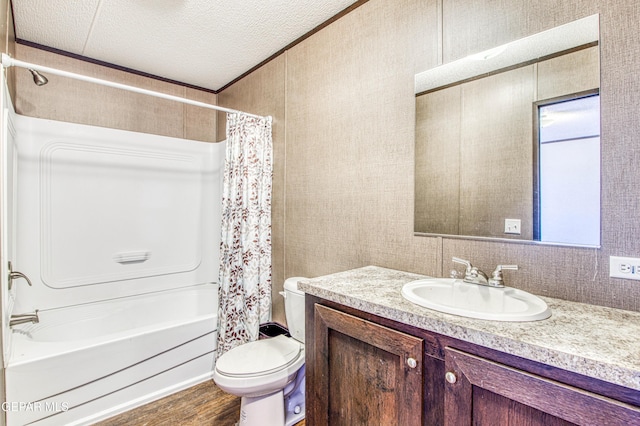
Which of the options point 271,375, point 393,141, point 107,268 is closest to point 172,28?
point 393,141

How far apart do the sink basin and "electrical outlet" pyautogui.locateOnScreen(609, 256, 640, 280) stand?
262mm

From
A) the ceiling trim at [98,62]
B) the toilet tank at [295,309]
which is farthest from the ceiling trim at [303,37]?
the toilet tank at [295,309]

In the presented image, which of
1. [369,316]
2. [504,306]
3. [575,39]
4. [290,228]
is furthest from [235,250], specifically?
[575,39]

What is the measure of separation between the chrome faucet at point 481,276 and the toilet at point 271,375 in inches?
39.4

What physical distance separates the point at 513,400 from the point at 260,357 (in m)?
1.34

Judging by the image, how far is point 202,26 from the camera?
2086 mm

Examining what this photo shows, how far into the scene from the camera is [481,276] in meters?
1.25

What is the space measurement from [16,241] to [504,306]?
3.04m

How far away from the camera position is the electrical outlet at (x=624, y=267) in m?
1.01

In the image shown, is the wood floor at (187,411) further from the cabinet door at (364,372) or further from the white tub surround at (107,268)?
the cabinet door at (364,372)

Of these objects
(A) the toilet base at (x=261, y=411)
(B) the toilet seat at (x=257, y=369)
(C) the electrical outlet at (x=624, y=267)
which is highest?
(C) the electrical outlet at (x=624, y=267)

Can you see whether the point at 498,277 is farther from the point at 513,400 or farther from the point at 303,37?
the point at 303,37

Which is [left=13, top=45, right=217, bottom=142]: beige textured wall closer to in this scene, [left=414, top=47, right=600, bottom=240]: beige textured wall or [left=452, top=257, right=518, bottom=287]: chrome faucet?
[left=414, top=47, right=600, bottom=240]: beige textured wall

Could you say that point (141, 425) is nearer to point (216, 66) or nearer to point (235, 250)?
point (235, 250)
